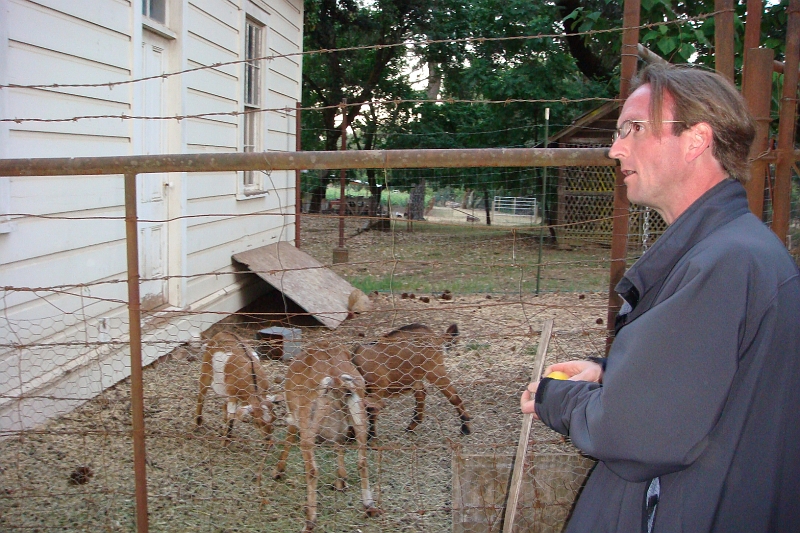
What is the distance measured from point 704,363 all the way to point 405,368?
3353 mm

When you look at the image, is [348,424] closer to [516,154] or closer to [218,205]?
[516,154]

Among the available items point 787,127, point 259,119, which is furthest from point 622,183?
point 259,119

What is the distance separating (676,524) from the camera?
135cm

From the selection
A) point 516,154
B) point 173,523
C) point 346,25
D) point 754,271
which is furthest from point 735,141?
point 346,25

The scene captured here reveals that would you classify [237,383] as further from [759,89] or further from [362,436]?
[759,89]

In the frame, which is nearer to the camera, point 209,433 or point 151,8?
point 209,433

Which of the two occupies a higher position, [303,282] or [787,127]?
[787,127]

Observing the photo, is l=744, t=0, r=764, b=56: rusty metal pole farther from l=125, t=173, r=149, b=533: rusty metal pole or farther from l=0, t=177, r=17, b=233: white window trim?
l=0, t=177, r=17, b=233: white window trim

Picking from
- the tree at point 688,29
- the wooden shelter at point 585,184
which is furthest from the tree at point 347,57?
the tree at point 688,29

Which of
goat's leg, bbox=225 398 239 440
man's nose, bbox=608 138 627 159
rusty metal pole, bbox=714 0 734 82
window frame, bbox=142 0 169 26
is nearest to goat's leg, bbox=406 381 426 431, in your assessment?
goat's leg, bbox=225 398 239 440

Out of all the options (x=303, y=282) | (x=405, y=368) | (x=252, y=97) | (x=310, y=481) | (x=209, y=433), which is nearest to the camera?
(x=310, y=481)

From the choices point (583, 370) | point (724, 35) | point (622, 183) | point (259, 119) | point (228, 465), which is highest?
point (259, 119)

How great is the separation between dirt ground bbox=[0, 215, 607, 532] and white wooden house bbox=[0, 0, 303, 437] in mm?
357

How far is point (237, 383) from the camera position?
438 cm
